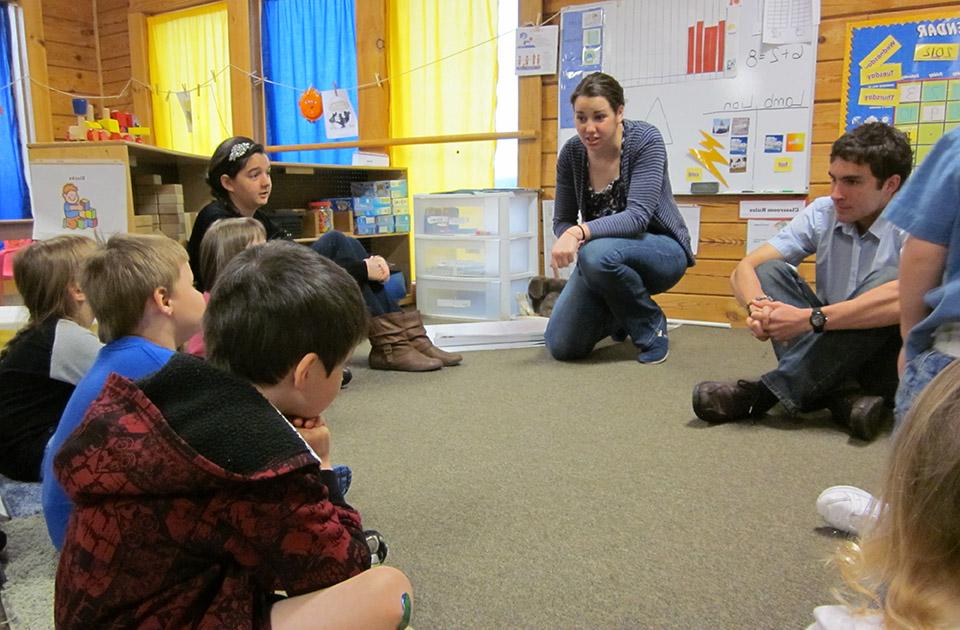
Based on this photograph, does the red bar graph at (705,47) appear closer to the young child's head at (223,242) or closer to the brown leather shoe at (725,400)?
the brown leather shoe at (725,400)

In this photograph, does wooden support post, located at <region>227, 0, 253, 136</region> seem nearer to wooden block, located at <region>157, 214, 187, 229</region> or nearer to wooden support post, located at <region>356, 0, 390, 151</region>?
wooden support post, located at <region>356, 0, 390, 151</region>

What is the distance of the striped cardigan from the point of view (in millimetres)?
2383

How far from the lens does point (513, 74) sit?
357cm

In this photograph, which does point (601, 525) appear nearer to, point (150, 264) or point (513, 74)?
point (150, 264)

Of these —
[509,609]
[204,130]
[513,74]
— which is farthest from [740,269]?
[204,130]

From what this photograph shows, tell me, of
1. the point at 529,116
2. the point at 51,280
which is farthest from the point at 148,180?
the point at 529,116

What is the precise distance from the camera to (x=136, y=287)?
1.09 metres

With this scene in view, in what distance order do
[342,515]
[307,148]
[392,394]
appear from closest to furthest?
[342,515] → [392,394] → [307,148]

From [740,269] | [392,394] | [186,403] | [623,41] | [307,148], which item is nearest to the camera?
[186,403]

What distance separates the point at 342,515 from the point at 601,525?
2.11 feet

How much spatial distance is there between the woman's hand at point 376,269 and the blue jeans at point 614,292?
2.08ft

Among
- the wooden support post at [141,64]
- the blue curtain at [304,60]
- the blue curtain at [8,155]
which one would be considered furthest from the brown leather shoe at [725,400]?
the blue curtain at [8,155]

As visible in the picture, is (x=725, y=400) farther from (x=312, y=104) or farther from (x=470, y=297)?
(x=312, y=104)

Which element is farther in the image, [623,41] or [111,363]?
[623,41]
